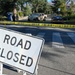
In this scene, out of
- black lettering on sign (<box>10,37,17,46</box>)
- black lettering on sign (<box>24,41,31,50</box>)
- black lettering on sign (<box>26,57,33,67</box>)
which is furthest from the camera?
black lettering on sign (<box>10,37,17,46</box>)

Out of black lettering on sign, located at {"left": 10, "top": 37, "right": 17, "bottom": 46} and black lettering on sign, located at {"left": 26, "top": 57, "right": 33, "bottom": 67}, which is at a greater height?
black lettering on sign, located at {"left": 10, "top": 37, "right": 17, "bottom": 46}

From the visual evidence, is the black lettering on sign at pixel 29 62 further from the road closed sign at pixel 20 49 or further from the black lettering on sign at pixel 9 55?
the black lettering on sign at pixel 9 55

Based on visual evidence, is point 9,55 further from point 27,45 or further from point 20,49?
point 27,45

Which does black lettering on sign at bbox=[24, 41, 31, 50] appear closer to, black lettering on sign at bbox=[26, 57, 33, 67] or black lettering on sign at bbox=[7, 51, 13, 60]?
black lettering on sign at bbox=[26, 57, 33, 67]

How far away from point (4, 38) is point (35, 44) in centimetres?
84

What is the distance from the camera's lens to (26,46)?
15.4ft

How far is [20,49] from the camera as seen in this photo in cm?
475

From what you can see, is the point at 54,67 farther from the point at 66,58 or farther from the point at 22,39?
the point at 22,39

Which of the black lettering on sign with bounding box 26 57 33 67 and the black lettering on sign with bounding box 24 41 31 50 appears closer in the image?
the black lettering on sign with bounding box 26 57 33 67

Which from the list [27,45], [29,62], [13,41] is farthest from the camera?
[13,41]

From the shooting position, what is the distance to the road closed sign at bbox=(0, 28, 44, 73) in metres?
4.57

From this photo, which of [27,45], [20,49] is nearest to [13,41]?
[20,49]

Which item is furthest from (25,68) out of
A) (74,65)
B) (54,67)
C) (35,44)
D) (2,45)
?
(74,65)

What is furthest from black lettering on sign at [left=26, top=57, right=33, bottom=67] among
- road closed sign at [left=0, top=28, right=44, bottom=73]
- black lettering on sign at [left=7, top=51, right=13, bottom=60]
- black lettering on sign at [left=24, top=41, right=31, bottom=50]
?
black lettering on sign at [left=7, top=51, right=13, bottom=60]
